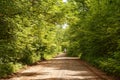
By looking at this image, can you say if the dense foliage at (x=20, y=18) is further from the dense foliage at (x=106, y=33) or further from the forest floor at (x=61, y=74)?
the dense foliage at (x=106, y=33)

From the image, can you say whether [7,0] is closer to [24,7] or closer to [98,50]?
[24,7]

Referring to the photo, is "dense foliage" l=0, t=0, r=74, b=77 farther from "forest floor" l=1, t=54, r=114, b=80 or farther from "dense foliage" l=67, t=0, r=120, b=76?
"dense foliage" l=67, t=0, r=120, b=76

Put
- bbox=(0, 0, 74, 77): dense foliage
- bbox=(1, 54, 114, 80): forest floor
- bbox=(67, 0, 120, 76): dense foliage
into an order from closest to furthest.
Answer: bbox=(67, 0, 120, 76): dense foliage, bbox=(0, 0, 74, 77): dense foliage, bbox=(1, 54, 114, 80): forest floor

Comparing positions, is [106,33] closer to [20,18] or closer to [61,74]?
[61,74]

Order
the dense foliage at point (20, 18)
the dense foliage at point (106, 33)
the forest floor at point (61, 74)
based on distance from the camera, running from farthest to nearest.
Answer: the forest floor at point (61, 74) < the dense foliage at point (20, 18) < the dense foliage at point (106, 33)

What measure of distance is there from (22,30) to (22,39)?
4.90ft

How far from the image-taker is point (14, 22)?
18875mm

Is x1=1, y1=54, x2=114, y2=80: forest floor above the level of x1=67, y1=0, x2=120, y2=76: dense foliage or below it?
below

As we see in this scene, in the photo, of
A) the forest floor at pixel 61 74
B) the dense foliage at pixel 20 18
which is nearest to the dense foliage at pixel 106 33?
the forest floor at pixel 61 74

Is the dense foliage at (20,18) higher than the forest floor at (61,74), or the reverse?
the dense foliage at (20,18)

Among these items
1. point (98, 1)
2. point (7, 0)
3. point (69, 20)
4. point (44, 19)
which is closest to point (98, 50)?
point (98, 1)

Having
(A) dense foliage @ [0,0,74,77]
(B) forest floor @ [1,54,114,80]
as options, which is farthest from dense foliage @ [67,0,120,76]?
(A) dense foliage @ [0,0,74,77]

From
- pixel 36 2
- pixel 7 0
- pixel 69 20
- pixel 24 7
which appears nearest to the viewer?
pixel 7 0

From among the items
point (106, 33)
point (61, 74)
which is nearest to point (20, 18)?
point (61, 74)
